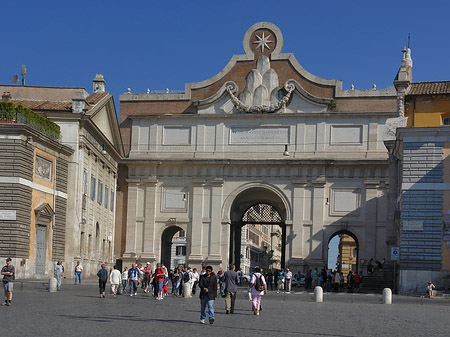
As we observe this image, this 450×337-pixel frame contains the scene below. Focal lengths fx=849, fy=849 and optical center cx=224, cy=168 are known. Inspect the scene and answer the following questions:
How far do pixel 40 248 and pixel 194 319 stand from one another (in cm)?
2184

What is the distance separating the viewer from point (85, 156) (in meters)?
48.1

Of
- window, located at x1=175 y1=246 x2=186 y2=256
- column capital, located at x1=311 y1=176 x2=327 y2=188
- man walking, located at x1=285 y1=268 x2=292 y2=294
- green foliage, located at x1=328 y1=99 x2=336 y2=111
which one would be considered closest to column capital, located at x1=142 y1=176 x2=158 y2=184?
column capital, located at x1=311 y1=176 x2=327 y2=188

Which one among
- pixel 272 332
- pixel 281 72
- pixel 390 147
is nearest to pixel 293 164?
pixel 281 72

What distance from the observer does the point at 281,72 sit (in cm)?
5959

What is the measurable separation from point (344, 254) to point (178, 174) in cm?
4194

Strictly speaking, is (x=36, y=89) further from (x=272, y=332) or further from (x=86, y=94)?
(x=272, y=332)

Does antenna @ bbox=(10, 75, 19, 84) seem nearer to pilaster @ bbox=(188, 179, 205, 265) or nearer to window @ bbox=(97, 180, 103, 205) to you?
window @ bbox=(97, 180, 103, 205)

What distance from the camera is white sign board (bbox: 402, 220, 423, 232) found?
130ft

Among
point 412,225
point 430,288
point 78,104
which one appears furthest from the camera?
point 78,104

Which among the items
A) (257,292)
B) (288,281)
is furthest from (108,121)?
(257,292)

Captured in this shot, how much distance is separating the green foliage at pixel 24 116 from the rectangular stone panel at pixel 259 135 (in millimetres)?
18638

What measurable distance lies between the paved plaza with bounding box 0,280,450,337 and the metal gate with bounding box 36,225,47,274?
10.3 metres

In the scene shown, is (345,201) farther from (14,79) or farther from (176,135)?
(14,79)

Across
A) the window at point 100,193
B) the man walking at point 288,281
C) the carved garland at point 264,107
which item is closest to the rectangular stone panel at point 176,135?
the carved garland at point 264,107
